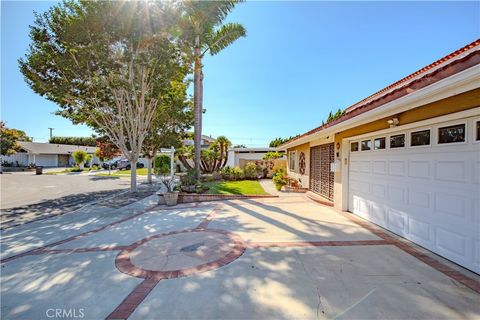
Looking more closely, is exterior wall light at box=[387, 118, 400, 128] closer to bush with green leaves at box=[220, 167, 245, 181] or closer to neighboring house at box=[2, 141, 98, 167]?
bush with green leaves at box=[220, 167, 245, 181]

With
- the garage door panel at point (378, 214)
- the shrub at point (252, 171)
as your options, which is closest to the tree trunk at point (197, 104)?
the shrub at point (252, 171)

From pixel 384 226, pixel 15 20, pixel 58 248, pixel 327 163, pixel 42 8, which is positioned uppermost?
pixel 42 8

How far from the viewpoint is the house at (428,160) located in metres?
3.55

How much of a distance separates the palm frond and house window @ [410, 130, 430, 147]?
1233 cm

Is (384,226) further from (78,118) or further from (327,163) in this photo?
(78,118)

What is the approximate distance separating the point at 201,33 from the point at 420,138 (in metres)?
12.2

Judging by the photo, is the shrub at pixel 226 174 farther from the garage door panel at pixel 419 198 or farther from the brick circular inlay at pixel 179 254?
the garage door panel at pixel 419 198

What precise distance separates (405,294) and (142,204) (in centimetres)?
1040

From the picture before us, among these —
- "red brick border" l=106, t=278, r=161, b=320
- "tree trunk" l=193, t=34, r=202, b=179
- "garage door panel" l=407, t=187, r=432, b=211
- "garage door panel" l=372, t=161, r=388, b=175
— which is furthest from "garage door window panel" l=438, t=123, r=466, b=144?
"tree trunk" l=193, t=34, r=202, b=179

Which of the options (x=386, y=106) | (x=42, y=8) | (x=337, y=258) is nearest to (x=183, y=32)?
(x=42, y=8)

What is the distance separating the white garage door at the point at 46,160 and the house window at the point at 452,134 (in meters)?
56.0

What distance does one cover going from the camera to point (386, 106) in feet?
14.3

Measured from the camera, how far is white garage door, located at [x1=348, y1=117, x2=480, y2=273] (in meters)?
3.68

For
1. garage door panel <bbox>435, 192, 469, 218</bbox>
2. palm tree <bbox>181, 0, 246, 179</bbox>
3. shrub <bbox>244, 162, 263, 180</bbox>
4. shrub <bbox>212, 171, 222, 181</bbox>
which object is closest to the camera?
garage door panel <bbox>435, 192, 469, 218</bbox>
